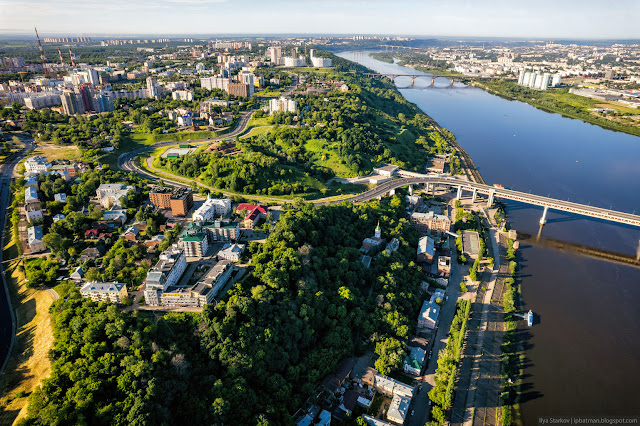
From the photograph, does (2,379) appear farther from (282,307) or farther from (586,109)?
(586,109)

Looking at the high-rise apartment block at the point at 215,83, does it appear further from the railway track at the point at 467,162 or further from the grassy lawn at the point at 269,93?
the railway track at the point at 467,162

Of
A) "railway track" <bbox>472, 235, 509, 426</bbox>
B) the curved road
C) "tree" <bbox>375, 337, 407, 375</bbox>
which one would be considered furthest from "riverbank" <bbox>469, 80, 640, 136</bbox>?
"tree" <bbox>375, 337, 407, 375</bbox>

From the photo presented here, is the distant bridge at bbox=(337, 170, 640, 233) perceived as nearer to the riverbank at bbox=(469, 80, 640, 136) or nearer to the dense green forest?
the dense green forest

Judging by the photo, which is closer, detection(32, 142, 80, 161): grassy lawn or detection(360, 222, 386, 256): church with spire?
detection(360, 222, 386, 256): church with spire

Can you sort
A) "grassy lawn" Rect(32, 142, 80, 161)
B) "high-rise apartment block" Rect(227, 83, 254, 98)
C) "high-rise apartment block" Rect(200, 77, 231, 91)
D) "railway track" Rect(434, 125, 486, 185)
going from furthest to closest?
"high-rise apartment block" Rect(200, 77, 231, 91), "high-rise apartment block" Rect(227, 83, 254, 98), "railway track" Rect(434, 125, 486, 185), "grassy lawn" Rect(32, 142, 80, 161)

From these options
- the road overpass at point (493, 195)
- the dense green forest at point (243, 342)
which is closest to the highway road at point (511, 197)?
the road overpass at point (493, 195)
